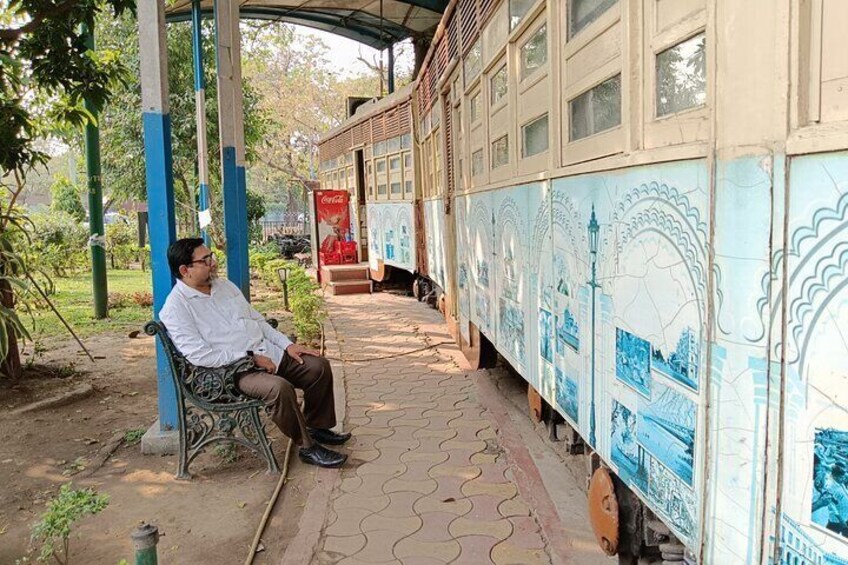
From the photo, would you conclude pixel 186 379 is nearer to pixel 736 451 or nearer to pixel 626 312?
pixel 626 312

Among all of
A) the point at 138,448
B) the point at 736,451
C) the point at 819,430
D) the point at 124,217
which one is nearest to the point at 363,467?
the point at 138,448

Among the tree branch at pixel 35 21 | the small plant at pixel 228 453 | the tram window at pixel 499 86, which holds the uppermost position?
the tree branch at pixel 35 21

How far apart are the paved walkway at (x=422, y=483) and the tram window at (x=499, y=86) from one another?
202 cm

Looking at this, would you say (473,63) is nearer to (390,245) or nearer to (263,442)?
(263,442)

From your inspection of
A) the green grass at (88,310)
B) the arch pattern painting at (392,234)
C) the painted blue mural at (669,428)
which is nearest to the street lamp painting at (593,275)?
the painted blue mural at (669,428)

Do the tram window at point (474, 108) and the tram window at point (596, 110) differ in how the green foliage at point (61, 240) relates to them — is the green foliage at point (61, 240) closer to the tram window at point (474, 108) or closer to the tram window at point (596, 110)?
the tram window at point (474, 108)

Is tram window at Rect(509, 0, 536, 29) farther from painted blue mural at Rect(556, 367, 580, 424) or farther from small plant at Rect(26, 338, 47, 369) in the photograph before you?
small plant at Rect(26, 338, 47, 369)

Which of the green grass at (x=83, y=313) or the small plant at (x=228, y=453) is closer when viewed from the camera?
the small plant at (x=228, y=453)

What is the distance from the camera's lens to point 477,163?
487 centimetres

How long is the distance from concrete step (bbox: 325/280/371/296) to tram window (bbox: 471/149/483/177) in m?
6.41

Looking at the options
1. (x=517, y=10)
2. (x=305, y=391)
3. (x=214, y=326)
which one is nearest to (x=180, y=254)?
(x=214, y=326)

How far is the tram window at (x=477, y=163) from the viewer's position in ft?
15.4

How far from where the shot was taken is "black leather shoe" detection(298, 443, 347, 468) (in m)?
3.55

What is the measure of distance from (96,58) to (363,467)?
3378 mm
